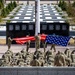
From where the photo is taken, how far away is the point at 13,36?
97.7 ft

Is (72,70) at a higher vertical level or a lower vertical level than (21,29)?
higher

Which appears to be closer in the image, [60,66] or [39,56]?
[60,66]

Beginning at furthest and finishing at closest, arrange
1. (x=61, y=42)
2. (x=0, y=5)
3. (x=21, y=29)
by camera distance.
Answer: (x=0, y=5) < (x=21, y=29) < (x=61, y=42)

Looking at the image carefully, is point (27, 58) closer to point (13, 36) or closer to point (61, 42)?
point (61, 42)

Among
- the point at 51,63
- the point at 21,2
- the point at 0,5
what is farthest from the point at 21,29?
the point at 21,2

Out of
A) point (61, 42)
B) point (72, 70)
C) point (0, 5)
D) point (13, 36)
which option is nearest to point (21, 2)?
point (0, 5)

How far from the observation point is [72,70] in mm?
15969

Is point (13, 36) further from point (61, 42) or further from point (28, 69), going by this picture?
point (28, 69)

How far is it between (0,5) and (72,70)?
47.1 metres

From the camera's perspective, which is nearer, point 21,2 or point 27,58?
point 27,58

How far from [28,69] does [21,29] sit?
13941 millimetres

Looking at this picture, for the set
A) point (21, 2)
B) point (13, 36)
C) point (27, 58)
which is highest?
point (27, 58)

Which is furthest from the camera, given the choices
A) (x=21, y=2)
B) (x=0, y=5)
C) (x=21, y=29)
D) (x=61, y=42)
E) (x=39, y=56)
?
(x=21, y=2)

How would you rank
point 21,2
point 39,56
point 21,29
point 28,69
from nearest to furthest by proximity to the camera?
1. point 28,69
2. point 39,56
3. point 21,29
4. point 21,2
